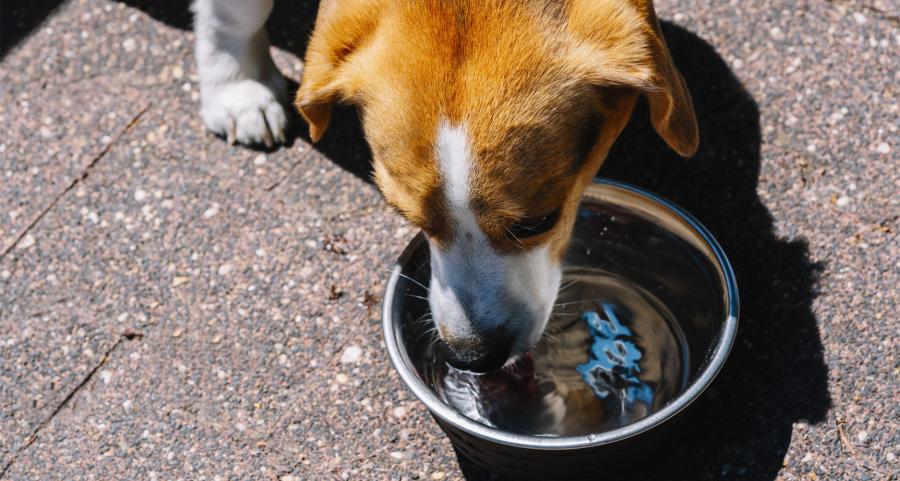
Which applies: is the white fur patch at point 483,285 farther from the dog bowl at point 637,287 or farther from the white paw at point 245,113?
the white paw at point 245,113

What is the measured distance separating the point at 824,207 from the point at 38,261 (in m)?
2.82

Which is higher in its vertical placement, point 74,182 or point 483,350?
point 483,350

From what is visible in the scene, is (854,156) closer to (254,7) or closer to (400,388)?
(400,388)

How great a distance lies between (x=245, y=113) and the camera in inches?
Answer: 142

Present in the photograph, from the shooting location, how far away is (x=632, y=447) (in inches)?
94.4

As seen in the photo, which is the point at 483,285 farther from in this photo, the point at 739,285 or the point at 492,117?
the point at 739,285

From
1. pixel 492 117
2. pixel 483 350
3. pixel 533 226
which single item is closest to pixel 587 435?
pixel 483 350

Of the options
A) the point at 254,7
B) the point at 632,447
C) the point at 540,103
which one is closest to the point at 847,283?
the point at 632,447

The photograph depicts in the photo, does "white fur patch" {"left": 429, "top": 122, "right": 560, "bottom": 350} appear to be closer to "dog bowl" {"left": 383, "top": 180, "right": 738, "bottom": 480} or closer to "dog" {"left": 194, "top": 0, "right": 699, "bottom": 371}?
"dog" {"left": 194, "top": 0, "right": 699, "bottom": 371}

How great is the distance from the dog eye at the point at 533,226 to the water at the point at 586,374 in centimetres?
52

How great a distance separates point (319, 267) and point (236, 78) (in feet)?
2.90

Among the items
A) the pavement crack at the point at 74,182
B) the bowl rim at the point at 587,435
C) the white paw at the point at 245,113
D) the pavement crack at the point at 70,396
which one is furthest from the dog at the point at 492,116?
the pavement crack at the point at 74,182

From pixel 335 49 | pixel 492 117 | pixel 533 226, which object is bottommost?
pixel 533 226

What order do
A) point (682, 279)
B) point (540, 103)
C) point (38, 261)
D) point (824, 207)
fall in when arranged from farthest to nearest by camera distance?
point (38, 261) → point (824, 207) → point (682, 279) → point (540, 103)
